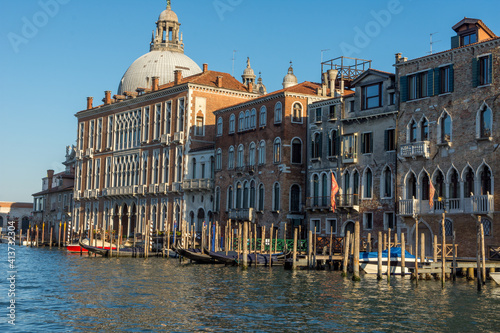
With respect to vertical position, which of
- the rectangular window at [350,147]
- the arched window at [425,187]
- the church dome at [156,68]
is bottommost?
the arched window at [425,187]

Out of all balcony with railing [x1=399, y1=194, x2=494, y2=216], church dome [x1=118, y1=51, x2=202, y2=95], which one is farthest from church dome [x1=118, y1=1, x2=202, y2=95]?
balcony with railing [x1=399, y1=194, x2=494, y2=216]

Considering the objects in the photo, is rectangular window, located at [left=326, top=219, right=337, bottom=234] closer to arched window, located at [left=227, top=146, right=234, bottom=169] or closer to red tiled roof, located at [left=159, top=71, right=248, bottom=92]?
arched window, located at [left=227, top=146, right=234, bottom=169]

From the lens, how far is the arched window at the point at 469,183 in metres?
33.9

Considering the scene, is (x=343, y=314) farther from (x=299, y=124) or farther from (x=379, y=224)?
(x=299, y=124)

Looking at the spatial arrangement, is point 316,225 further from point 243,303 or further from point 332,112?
point 243,303

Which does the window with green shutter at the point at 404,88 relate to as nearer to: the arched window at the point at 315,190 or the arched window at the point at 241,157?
the arched window at the point at 315,190

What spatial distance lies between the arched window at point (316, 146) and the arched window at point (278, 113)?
8.89 feet

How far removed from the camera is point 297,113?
148ft

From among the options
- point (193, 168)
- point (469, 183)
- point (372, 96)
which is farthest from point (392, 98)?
point (193, 168)

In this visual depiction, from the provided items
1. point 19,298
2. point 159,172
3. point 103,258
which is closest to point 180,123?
point 159,172

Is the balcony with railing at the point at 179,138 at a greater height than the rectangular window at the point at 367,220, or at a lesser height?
greater

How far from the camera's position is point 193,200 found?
178 feet

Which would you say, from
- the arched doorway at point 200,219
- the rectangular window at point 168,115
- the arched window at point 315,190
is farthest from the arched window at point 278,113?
the rectangular window at point 168,115

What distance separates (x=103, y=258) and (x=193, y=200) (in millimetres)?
9290
